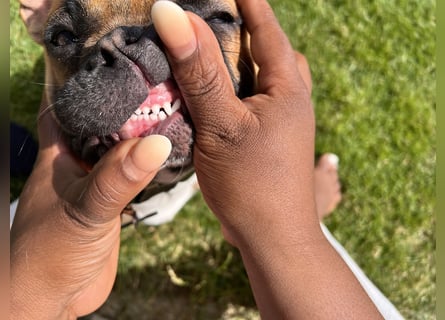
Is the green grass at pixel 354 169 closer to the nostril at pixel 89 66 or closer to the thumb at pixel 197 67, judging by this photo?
the nostril at pixel 89 66

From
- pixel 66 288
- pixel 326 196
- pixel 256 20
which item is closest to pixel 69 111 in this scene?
pixel 66 288

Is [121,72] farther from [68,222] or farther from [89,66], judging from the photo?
[68,222]

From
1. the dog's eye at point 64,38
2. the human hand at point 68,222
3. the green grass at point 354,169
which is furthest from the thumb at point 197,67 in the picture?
the green grass at point 354,169

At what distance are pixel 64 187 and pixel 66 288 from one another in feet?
1.50

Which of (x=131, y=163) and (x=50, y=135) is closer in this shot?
(x=131, y=163)

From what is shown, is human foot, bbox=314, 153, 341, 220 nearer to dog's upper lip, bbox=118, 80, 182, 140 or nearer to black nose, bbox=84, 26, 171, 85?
dog's upper lip, bbox=118, 80, 182, 140

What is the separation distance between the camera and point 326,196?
4090mm

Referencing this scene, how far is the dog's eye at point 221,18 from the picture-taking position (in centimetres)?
246

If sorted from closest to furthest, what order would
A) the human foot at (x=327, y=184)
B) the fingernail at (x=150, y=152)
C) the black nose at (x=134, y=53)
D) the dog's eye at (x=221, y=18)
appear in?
1. the fingernail at (x=150, y=152)
2. the black nose at (x=134, y=53)
3. the dog's eye at (x=221, y=18)
4. the human foot at (x=327, y=184)

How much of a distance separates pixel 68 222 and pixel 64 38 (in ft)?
2.97

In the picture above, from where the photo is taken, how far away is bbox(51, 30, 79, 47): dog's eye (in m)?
2.50

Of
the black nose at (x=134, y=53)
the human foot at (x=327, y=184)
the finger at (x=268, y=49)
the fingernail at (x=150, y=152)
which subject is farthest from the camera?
the human foot at (x=327, y=184)

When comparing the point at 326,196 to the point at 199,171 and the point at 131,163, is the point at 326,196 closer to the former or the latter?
the point at 199,171

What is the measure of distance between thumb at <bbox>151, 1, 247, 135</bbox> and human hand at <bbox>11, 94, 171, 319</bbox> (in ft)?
0.71
